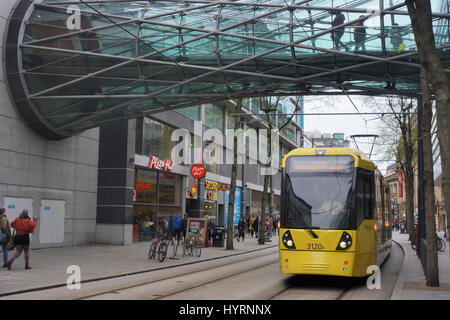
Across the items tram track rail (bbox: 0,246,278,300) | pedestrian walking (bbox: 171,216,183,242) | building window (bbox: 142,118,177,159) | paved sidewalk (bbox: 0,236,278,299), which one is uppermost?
building window (bbox: 142,118,177,159)

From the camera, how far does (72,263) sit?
17656 mm

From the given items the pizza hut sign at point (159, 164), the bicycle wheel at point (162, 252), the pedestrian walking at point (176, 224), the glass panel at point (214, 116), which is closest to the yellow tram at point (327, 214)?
the bicycle wheel at point (162, 252)

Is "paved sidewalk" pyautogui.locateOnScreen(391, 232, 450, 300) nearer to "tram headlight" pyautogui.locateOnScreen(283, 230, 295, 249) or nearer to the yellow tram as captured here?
the yellow tram

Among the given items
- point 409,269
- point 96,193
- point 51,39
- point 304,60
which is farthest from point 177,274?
point 96,193

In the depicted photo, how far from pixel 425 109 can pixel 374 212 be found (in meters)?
3.04

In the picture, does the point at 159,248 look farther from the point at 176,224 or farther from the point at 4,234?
the point at 4,234

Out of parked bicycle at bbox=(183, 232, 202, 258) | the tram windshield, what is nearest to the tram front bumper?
the tram windshield

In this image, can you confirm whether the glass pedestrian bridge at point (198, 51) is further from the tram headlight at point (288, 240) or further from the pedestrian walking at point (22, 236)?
the tram headlight at point (288, 240)

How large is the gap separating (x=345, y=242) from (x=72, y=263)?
987 cm

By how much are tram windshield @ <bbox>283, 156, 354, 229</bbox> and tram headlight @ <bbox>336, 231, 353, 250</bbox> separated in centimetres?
22

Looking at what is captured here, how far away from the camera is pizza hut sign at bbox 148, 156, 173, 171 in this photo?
3008cm

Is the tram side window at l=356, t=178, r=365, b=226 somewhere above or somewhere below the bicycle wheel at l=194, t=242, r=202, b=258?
above

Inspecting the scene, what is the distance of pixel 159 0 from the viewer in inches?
811
